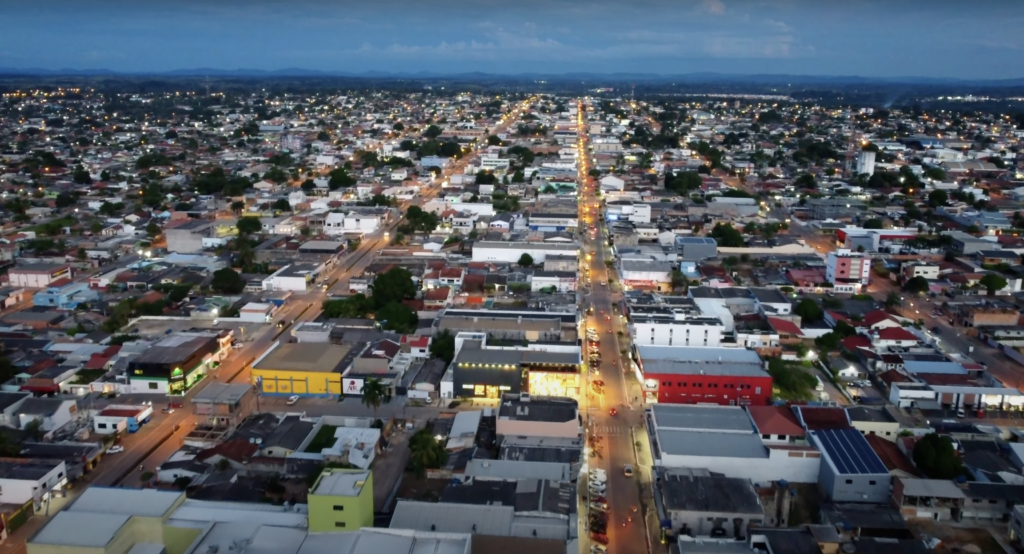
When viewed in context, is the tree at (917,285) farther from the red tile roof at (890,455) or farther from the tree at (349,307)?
the tree at (349,307)

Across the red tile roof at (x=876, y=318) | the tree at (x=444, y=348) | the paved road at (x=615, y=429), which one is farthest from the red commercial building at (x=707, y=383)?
the red tile roof at (x=876, y=318)

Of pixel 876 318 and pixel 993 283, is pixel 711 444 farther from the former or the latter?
pixel 993 283

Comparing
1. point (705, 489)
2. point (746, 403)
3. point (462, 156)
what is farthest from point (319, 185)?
point (705, 489)

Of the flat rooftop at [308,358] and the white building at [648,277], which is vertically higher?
the white building at [648,277]

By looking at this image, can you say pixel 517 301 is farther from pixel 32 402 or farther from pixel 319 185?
pixel 319 185

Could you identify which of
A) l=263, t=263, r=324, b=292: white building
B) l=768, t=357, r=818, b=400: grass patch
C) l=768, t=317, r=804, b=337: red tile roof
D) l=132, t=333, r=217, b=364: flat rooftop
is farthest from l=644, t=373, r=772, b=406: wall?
l=263, t=263, r=324, b=292: white building

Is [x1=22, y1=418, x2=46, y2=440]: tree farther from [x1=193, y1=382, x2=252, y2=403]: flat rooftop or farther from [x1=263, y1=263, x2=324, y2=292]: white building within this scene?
[x1=263, y1=263, x2=324, y2=292]: white building
